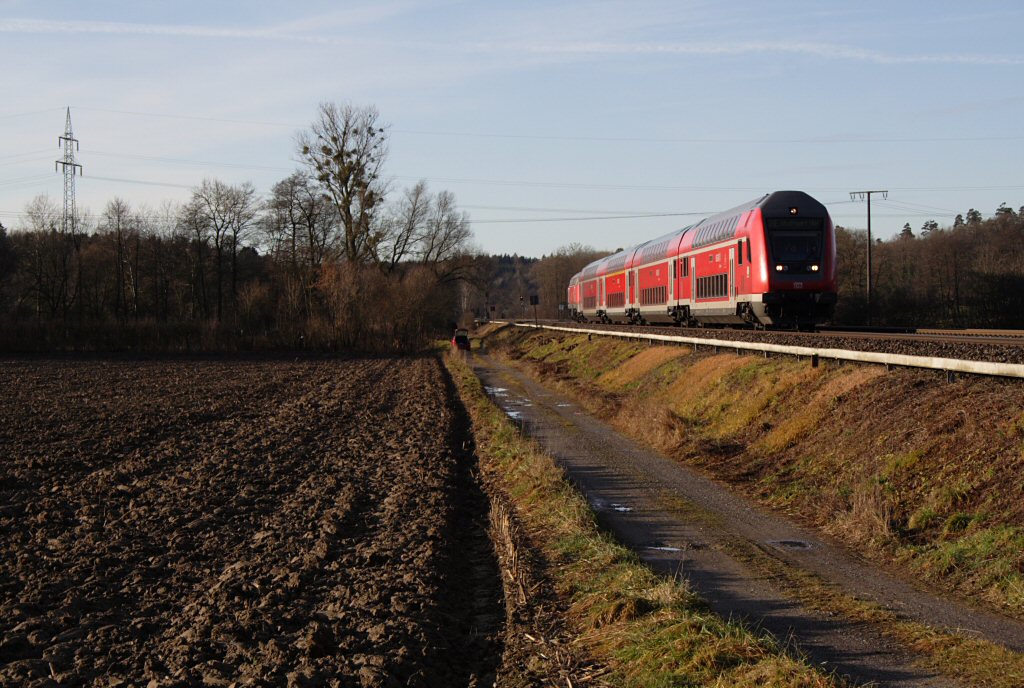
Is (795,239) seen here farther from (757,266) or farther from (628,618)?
(628,618)

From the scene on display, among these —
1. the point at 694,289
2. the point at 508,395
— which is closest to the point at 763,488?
the point at 508,395

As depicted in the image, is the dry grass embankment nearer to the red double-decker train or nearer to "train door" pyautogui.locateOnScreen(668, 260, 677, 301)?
the red double-decker train

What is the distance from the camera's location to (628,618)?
7762 mm

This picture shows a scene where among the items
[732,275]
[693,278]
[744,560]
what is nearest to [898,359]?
[744,560]

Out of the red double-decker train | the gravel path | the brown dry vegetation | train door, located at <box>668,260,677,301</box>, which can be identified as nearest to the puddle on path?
the gravel path

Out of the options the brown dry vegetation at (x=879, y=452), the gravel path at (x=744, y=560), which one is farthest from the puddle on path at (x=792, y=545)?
the brown dry vegetation at (x=879, y=452)

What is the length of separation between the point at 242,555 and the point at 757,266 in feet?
63.2

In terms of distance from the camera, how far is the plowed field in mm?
7598

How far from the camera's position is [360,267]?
6203 cm

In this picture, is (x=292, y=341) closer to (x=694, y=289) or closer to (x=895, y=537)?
(x=694, y=289)

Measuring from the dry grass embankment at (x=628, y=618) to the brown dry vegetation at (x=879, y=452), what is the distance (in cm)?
282

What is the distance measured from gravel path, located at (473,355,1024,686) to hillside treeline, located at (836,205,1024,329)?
116ft

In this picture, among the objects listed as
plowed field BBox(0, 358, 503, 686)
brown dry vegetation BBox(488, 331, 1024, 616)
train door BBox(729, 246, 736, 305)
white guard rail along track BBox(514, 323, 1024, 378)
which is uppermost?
train door BBox(729, 246, 736, 305)

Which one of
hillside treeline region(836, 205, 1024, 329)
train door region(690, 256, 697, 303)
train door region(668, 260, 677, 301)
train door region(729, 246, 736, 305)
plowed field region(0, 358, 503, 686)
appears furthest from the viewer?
hillside treeline region(836, 205, 1024, 329)
